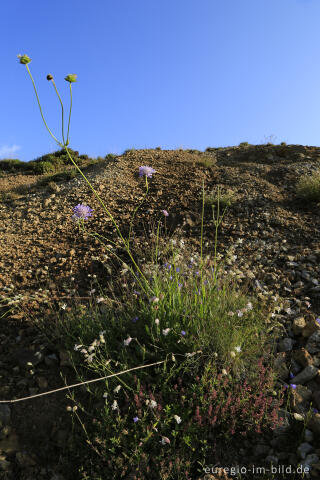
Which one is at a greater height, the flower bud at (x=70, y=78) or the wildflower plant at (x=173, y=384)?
the flower bud at (x=70, y=78)

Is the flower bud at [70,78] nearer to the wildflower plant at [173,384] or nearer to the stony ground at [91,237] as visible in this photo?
the wildflower plant at [173,384]

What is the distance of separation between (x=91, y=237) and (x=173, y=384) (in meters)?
3.43

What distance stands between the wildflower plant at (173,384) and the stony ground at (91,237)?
34cm

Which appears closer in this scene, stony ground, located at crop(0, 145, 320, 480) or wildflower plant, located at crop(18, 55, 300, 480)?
wildflower plant, located at crop(18, 55, 300, 480)

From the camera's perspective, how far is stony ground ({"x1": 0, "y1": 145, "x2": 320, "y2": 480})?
9.17 ft

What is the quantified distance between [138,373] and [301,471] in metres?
1.32

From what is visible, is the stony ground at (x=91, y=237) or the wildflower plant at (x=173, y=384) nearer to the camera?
the wildflower plant at (x=173, y=384)

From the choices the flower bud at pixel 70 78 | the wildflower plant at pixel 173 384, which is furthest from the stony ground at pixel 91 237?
the flower bud at pixel 70 78

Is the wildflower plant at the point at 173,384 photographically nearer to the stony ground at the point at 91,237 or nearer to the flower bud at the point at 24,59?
the flower bud at the point at 24,59

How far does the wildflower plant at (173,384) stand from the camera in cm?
233

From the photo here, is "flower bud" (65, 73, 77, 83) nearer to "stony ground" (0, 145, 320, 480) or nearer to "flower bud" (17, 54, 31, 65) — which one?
"flower bud" (17, 54, 31, 65)

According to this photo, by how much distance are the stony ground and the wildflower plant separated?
339 millimetres

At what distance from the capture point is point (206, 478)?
216cm

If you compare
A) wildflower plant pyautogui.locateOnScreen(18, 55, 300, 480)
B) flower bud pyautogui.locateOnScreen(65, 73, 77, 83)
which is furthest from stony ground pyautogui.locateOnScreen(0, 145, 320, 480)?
flower bud pyautogui.locateOnScreen(65, 73, 77, 83)
